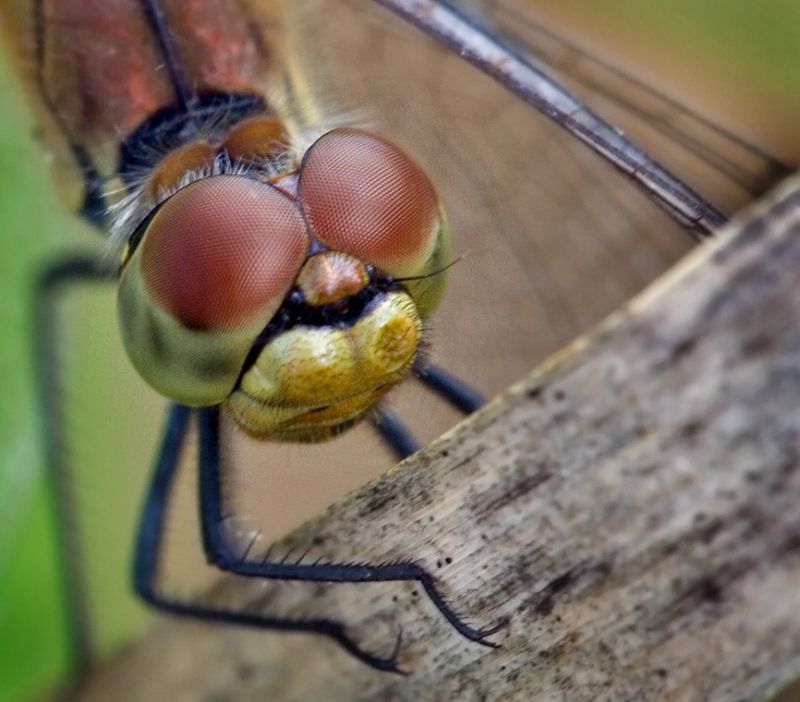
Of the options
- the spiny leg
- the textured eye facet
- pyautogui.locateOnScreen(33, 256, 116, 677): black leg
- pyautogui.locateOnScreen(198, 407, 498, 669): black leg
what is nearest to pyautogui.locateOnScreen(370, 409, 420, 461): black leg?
the spiny leg

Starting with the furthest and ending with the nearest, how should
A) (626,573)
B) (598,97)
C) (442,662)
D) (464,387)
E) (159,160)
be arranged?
(598,97), (464,387), (159,160), (442,662), (626,573)

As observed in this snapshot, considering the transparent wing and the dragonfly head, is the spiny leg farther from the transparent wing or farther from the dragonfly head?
the transparent wing

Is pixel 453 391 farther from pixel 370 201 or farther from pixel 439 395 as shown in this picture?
pixel 370 201

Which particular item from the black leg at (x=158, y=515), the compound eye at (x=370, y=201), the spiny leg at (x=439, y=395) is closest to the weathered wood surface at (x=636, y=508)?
the compound eye at (x=370, y=201)

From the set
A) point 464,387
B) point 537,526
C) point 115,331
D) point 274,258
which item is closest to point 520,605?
point 537,526

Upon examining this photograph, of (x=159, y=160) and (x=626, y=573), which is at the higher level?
(x=159, y=160)

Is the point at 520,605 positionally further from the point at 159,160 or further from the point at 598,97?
the point at 598,97

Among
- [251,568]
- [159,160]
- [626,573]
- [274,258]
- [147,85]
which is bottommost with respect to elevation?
[626,573]
